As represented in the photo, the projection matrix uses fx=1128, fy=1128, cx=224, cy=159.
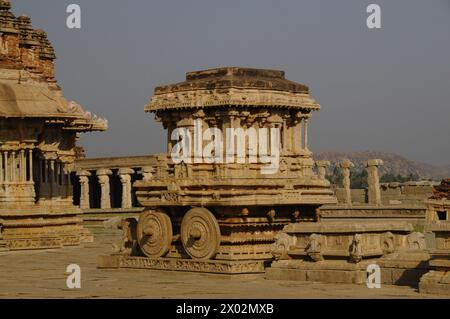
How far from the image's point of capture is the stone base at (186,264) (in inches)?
837

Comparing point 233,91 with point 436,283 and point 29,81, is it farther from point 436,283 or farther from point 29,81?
point 29,81

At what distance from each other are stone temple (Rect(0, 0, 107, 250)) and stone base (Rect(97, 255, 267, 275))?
380 inches

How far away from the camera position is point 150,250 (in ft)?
75.3

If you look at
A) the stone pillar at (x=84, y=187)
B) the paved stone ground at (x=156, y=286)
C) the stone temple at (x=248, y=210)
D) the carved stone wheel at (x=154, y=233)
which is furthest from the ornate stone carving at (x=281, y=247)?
the stone pillar at (x=84, y=187)

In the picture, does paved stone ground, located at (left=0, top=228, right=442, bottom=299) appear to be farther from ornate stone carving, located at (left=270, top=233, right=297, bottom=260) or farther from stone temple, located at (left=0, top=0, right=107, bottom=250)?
stone temple, located at (left=0, top=0, right=107, bottom=250)

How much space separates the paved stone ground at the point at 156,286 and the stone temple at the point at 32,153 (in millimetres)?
7680

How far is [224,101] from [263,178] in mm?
1713

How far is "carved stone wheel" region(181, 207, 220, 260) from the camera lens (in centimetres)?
2169

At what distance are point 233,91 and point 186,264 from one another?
3.54m

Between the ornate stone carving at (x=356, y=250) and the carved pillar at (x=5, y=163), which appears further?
the carved pillar at (x=5, y=163)

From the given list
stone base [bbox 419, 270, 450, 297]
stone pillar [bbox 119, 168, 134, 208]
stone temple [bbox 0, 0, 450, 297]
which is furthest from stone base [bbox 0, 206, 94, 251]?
stone pillar [bbox 119, 168, 134, 208]

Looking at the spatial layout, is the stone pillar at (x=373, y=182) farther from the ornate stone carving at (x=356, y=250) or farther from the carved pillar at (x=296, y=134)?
the ornate stone carving at (x=356, y=250)
